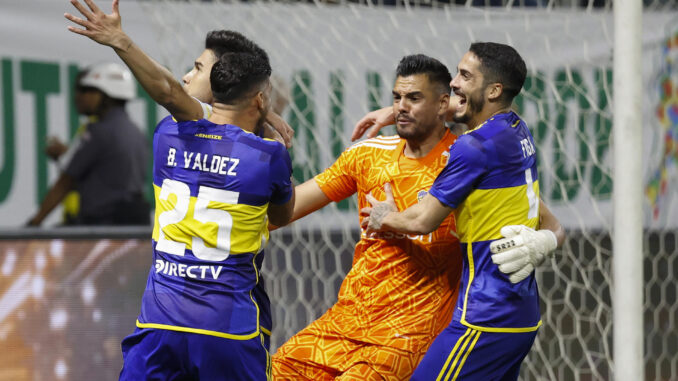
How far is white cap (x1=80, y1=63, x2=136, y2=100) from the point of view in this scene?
A: 5.53 metres

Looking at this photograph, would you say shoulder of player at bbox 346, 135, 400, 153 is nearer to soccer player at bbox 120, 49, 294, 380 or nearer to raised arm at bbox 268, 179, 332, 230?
raised arm at bbox 268, 179, 332, 230

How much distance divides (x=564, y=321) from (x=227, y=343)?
3.24 metres

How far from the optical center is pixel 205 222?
293 centimetres

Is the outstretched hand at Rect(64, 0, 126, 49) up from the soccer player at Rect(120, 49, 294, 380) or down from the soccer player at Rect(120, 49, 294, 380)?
up

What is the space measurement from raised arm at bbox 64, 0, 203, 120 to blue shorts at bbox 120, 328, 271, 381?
0.77 meters

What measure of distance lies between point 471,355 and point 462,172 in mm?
655

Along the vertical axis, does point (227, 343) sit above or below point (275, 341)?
above

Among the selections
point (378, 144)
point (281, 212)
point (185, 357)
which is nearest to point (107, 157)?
point (378, 144)

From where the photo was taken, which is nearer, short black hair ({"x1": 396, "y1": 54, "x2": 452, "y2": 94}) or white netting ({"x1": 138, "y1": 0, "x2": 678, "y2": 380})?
short black hair ({"x1": 396, "y1": 54, "x2": 452, "y2": 94})

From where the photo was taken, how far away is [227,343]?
293 cm

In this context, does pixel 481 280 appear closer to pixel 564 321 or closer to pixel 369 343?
pixel 369 343

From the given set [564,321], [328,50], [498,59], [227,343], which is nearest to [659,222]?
[564,321]

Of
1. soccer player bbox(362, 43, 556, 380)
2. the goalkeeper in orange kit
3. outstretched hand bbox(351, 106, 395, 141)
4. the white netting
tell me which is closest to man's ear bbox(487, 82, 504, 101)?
soccer player bbox(362, 43, 556, 380)

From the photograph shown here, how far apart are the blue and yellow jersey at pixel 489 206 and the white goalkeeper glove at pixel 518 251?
0.04 metres
